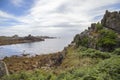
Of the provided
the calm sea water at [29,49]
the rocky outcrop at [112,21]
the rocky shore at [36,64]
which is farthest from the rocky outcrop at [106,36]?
the calm sea water at [29,49]

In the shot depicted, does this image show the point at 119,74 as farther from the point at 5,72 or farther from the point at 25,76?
the point at 5,72

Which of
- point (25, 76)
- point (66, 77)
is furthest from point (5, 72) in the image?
point (66, 77)

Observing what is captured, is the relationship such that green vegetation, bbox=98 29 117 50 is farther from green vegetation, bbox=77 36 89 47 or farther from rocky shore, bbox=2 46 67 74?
rocky shore, bbox=2 46 67 74

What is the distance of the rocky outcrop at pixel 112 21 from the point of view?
32.4m

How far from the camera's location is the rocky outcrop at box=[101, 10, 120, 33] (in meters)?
32.4

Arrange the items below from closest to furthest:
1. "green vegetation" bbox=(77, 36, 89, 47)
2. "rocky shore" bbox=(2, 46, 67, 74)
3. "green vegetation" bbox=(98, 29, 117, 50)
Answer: "green vegetation" bbox=(98, 29, 117, 50), "green vegetation" bbox=(77, 36, 89, 47), "rocky shore" bbox=(2, 46, 67, 74)

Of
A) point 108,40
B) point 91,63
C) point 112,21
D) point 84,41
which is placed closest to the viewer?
point 91,63

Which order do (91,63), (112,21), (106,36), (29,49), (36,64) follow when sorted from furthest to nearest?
(29,49)
(36,64)
(112,21)
(106,36)
(91,63)

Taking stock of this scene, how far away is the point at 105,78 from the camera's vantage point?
1389 cm

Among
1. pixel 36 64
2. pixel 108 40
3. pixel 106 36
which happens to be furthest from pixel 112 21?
pixel 36 64

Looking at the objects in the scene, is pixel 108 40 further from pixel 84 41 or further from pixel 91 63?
pixel 91 63

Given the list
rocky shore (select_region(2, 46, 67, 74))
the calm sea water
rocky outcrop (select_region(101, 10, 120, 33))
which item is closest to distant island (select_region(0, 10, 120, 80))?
rocky outcrop (select_region(101, 10, 120, 33))

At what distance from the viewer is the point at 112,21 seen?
3331 centimetres

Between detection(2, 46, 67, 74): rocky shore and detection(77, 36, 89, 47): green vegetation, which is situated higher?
detection(77, 36, 89, 47): green vegetation
